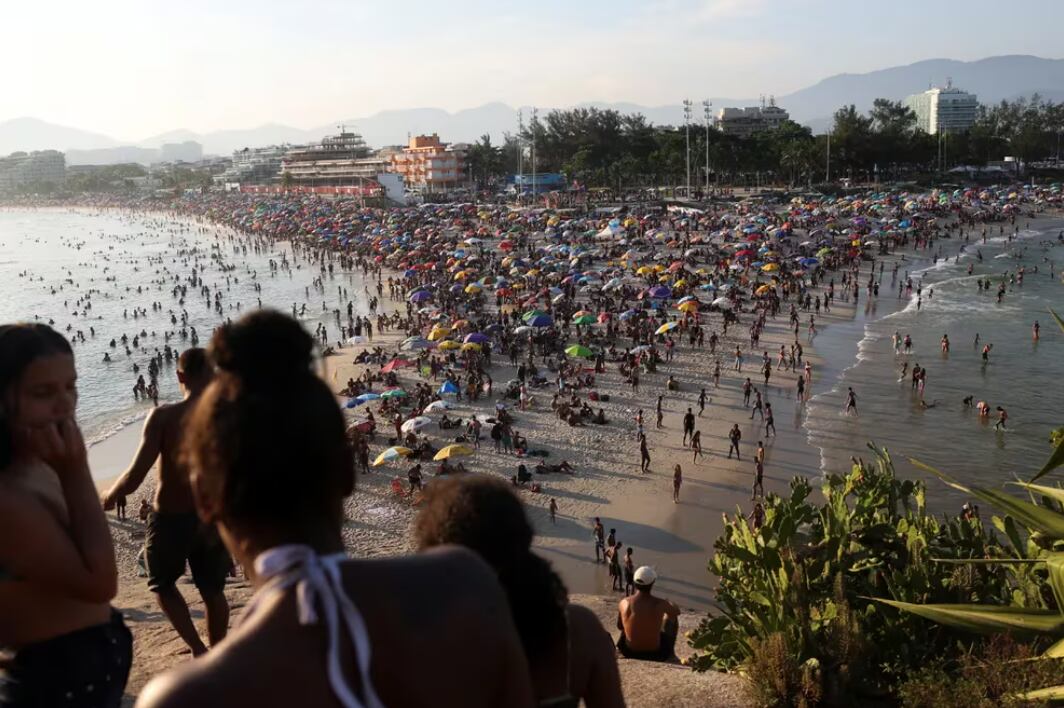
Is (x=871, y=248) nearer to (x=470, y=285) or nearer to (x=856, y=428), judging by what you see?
(x=470, y=285)

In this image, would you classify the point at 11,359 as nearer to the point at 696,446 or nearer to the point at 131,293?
the point at 696,446

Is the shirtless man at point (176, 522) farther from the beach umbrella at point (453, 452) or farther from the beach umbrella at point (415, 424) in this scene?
the beach umbrella at point (415, 424)

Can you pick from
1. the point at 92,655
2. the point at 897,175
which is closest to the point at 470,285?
the point at 92,655

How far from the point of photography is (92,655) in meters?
2.23

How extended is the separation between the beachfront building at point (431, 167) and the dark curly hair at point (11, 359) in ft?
273

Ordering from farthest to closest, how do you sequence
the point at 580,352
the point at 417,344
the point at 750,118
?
1. the point at 750,118
2. the point at 417,344
3. the point at 580,352

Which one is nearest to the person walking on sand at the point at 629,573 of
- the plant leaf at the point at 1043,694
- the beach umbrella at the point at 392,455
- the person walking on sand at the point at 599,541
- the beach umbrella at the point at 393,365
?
the person walking on sand at the point at 599,541

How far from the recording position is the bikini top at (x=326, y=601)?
47.5 inches

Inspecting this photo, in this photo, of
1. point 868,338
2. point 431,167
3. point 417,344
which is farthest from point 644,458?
point 431,167

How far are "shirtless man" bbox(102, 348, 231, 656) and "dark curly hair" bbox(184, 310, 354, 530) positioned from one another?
1.83 meters

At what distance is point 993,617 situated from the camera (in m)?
4.32

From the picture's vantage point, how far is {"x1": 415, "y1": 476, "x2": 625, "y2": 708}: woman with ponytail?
189 centimetres

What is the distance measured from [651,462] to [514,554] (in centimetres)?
1404

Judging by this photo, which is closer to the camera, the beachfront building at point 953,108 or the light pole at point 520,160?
the light pole at point 520,160
